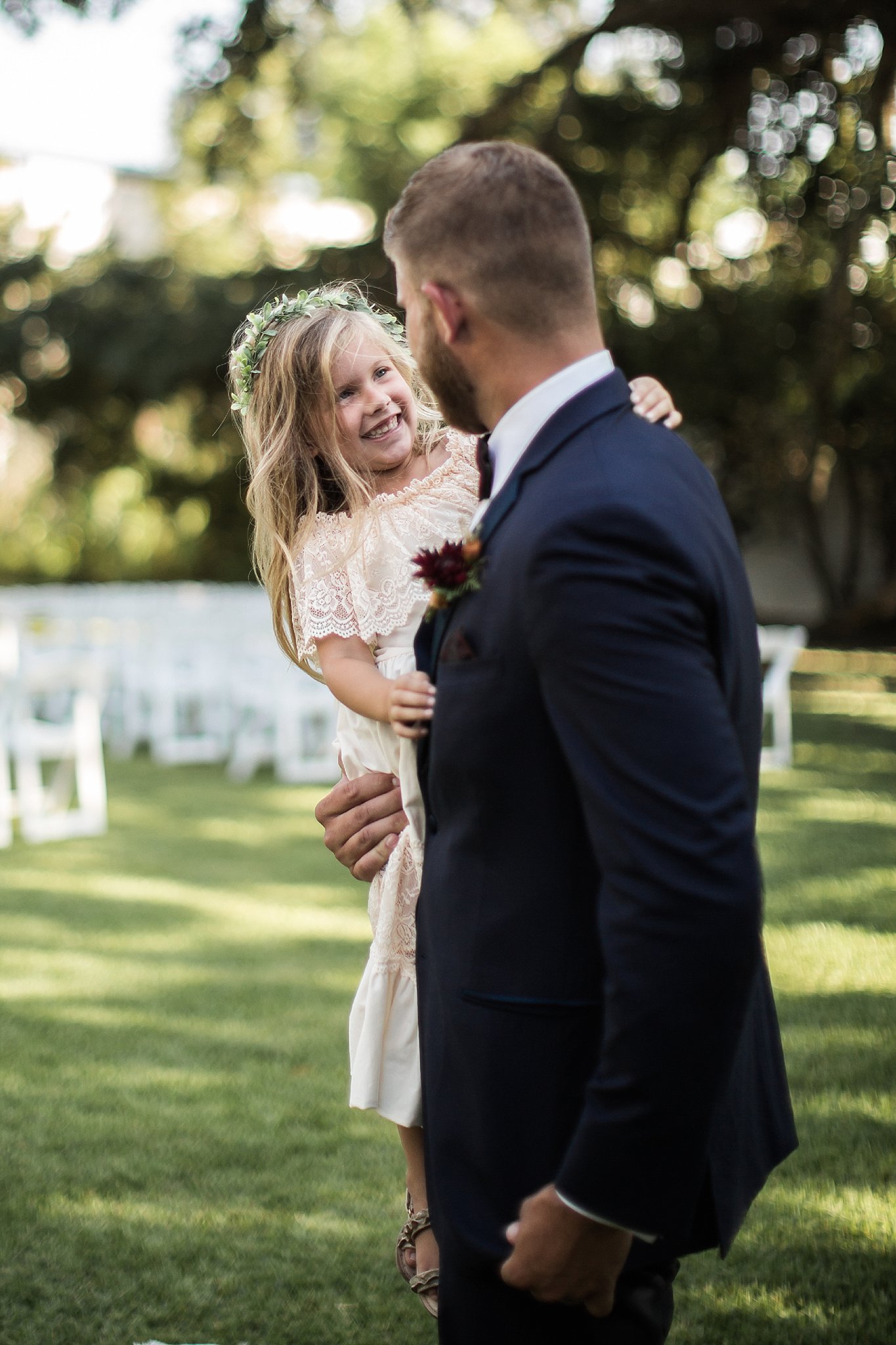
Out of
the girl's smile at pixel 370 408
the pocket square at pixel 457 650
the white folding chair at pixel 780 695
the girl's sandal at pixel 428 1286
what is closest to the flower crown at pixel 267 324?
the girl's smile at pixel 370 408

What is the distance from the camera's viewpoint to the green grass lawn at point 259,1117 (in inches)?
127

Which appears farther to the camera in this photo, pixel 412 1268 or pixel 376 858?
pixel 412 1268

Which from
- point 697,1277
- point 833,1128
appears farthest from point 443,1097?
point 833,1128

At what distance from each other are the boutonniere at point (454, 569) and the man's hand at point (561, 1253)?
0.71 meters

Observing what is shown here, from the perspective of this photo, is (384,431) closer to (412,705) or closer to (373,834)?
(373,834)

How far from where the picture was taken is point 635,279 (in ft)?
48.1

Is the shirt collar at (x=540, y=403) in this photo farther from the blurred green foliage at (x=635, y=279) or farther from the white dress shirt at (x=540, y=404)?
the blurred green foliage at (x=635, y=279)

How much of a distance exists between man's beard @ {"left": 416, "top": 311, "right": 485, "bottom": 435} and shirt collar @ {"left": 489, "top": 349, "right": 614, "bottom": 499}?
72mm

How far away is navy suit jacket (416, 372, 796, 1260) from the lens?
1.34 meters

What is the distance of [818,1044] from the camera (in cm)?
499

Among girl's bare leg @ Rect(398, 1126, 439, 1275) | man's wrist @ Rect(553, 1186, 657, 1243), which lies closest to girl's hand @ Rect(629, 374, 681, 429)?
man's wrist @ Rect(553, 1186, 657, 1243)

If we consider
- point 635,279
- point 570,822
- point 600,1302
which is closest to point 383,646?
point 570,822

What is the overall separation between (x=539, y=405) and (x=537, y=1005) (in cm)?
74

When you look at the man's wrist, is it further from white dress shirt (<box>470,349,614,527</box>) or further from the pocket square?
white dress shirt (<box>470,349,614,527</box>)
